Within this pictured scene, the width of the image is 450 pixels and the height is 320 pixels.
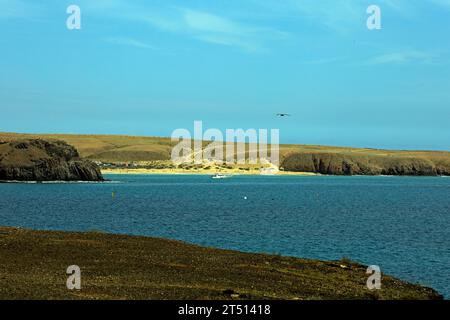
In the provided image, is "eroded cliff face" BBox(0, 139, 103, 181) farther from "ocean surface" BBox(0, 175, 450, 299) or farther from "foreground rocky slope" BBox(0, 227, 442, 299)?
"foreground rocky slope" BBox(0, 227, 442, 299)

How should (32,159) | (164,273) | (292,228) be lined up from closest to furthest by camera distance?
(164,273)
(292,228)
(32,159)

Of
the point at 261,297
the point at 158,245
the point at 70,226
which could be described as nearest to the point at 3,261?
the point at 158,245

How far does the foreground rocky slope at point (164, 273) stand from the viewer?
24.3m

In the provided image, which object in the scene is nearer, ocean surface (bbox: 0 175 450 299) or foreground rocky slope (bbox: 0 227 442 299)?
foreground rocky slope (bbox: 0 227 442 299)

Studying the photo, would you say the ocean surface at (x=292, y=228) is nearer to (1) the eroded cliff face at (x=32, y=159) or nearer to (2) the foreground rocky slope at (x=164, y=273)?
(2) the foreground rocky slope at (x=164, y=273)

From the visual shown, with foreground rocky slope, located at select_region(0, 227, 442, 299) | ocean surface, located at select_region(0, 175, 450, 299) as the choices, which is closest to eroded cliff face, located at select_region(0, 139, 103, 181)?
ocean surface, located at select_region(0, 175, 450, 299)

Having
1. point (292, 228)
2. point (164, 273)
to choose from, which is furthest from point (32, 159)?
point (164, 273)

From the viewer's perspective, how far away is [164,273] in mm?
29172

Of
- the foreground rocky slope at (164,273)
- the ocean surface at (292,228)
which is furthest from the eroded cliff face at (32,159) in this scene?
the foreground rocky slope at (164,273)

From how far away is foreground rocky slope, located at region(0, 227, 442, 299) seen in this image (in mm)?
24281

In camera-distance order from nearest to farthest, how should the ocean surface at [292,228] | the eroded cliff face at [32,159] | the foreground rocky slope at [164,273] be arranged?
the foreground rocky slope at [164,273] → the ocean surface at [292,228] → the eroded cliff face at [32,159]

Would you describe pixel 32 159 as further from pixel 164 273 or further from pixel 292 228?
pixel 164 273

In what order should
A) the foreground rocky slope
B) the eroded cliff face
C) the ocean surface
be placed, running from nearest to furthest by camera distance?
the foreground rocky slope → the ocean surface → the eroded cliff face
